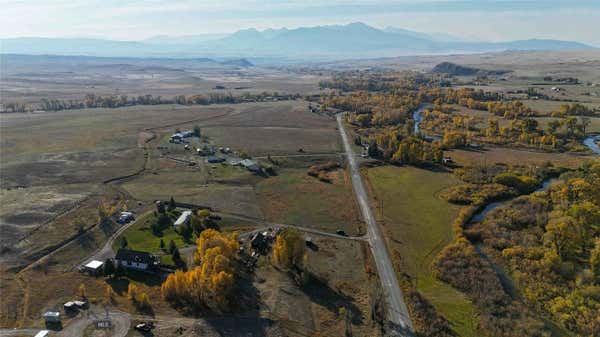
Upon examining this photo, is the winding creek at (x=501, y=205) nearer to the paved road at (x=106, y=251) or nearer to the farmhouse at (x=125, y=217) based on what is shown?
the paved road at (x=106, y=251)

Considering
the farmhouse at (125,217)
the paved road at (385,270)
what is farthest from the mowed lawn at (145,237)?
the paved road at (385,270)

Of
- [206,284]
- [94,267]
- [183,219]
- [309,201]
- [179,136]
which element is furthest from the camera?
[179,136]

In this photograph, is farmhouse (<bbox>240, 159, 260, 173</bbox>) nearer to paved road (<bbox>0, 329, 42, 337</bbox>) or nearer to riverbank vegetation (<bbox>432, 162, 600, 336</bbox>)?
riverbank vegetation (<bbox>432, 162, 600, 336</bbox>)

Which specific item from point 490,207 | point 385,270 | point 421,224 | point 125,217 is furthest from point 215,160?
point 490,207

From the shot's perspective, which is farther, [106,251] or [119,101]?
[119,101]

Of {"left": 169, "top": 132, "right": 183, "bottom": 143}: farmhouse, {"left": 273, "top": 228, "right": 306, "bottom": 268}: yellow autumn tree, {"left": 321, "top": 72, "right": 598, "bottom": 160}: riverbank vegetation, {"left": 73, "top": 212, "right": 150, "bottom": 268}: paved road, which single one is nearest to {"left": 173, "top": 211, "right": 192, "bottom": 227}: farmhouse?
{"left": 73, "top": 212, "right": 150, "bottom": 268}: paved road

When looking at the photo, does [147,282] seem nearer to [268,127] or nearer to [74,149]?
[74,149]

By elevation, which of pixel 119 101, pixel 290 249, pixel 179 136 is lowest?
pixel 290 249

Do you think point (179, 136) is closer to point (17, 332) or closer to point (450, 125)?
point (17, 332)

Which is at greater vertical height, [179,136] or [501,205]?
[179,136]
